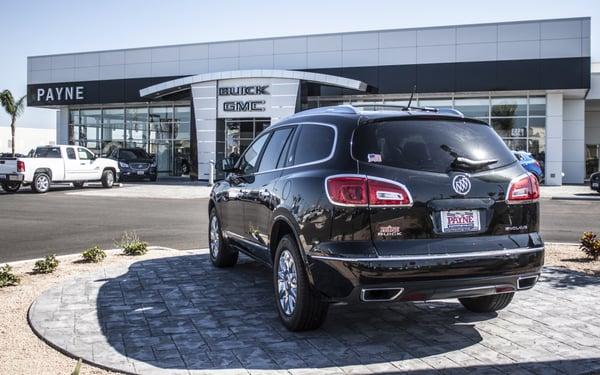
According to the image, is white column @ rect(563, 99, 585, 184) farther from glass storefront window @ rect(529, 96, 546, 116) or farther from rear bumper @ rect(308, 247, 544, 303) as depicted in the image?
rear bumper @ rect(308, 247, 544, 303)

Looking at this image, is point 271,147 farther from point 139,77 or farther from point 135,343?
point 139,77

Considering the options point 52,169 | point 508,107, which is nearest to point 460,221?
point 52,169

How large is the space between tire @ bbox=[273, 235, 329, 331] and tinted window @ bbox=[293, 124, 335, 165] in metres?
0.72

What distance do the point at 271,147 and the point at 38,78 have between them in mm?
38145

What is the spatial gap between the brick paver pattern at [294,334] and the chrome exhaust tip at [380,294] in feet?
1.44

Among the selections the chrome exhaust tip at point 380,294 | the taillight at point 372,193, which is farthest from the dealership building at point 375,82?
the chrome exhaust tip at point 380,294

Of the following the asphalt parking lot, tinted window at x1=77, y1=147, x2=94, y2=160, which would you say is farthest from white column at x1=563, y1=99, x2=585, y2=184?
tinted window at x1=77, y1=147, x2=94, y2=160

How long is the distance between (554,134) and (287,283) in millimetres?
27263

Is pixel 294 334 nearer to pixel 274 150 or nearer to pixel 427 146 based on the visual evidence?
pixel 427 146

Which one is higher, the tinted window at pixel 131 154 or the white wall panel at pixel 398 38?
the white wall panel at pixel 398 38

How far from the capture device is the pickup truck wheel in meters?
23.4

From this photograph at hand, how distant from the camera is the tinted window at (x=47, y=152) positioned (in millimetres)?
24500

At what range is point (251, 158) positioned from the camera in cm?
671

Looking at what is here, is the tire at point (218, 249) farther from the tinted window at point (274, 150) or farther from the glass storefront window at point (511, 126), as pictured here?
the glass storefront window at point (511, 126)
